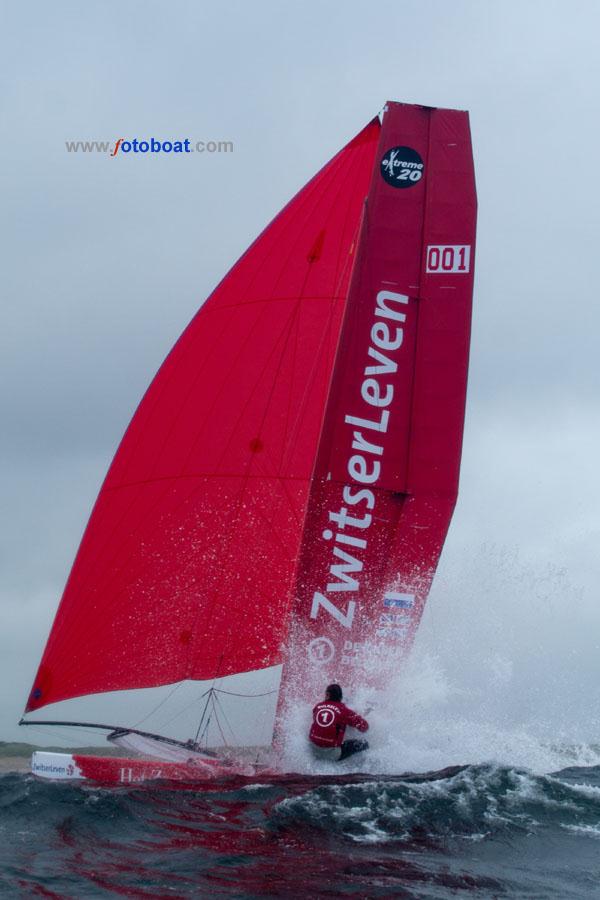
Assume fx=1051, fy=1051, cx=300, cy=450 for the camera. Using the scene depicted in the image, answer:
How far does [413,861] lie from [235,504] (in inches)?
185

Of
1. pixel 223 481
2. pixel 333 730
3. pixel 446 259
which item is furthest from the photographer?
pixel 446 259

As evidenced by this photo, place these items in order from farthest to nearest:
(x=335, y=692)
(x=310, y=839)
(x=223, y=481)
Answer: (x=223, y=481)
(x=335, y=692)
(x=310, y=839)

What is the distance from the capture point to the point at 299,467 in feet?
36.5

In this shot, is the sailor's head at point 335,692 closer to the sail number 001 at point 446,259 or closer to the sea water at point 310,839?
the sea water at point 310,839

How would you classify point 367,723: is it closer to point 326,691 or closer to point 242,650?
point 326,691

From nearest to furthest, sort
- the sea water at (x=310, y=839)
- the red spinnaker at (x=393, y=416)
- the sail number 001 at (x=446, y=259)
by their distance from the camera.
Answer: the sea water at (x=310, y=839) < the red spinnaker at (x=393, y=416) < the sail number 001 at (x=446, y=259)

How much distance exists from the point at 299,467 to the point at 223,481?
819 mm

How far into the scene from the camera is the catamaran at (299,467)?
1062 centimetres

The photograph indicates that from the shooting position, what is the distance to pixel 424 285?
36.9ft

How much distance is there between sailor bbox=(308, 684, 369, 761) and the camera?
9836 millimetres

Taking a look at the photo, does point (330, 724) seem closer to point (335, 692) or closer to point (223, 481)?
point (335, 692)

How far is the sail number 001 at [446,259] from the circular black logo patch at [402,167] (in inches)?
30.1

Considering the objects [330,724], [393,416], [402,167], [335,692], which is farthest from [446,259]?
[330,724]

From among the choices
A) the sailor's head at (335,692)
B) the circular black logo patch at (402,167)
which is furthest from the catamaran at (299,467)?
the sailor's head at (335,692)
